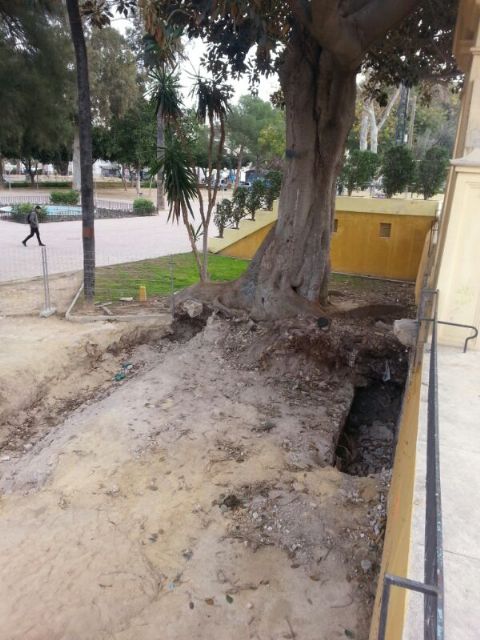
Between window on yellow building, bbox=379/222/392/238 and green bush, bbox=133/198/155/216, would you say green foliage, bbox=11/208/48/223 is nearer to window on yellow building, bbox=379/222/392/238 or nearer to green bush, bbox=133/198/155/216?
green bush, bbox=133/198/155/216

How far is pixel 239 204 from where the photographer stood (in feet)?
58.8

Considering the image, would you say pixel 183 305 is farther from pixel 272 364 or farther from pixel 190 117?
pixel 190 117

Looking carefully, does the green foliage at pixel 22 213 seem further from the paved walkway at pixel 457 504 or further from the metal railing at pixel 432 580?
the metal railing at pixel 432 580

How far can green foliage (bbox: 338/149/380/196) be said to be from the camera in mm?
16094

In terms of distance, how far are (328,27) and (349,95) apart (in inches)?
80.9

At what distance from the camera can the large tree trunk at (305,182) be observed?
8539 mm

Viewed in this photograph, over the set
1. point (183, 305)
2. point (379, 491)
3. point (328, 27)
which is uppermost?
point (328, 27)

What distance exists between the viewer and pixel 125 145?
127ft

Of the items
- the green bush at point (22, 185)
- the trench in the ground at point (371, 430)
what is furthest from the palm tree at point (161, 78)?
the green bush at point (22, 185)

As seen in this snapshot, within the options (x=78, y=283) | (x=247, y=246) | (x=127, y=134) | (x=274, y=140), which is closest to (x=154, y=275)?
(x=78, y=283)

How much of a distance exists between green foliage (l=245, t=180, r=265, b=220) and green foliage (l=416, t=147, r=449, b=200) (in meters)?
5.11

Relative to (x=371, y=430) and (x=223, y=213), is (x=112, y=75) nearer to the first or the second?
(x=223, y=213)

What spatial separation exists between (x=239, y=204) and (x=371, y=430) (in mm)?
11909

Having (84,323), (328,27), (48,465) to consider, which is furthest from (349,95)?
(48,465)
